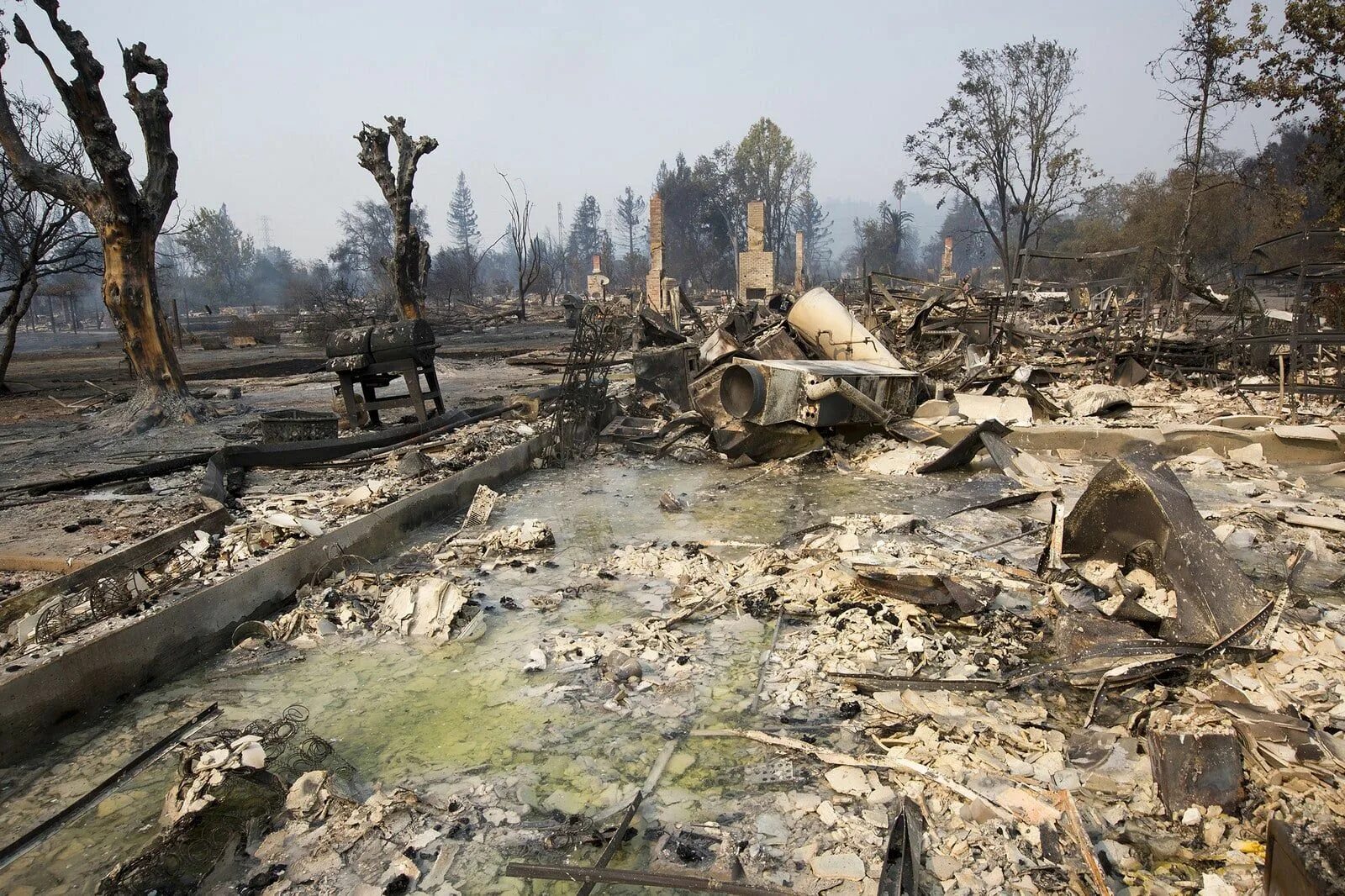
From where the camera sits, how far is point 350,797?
2963mm

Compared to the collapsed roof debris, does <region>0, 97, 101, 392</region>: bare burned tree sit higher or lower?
higher

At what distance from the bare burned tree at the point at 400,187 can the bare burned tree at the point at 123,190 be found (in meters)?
5.87

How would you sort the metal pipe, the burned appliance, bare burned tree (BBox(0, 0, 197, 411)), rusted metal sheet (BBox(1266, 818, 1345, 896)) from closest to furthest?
rusted metal sheet (BBox(1266, 818, 1345, 896)) < the metal pipe < the burned appliance < bare burned tree (BBox(0, 0, 197, 411))

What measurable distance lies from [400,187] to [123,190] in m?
7.73

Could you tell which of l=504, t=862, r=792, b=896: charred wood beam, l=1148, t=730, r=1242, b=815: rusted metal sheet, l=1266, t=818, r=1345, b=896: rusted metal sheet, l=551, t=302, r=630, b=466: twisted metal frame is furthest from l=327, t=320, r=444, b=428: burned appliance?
l=1266, t=818, r=1345, b=896: rusted metal sheet

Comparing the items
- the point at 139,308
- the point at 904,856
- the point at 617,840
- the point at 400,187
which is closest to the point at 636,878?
the point at 617,840

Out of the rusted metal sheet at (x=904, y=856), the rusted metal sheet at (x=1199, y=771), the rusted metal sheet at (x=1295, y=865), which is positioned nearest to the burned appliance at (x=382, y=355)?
the rusted metal sheet at (x=904, y=856)

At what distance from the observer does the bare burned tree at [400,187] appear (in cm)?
1711

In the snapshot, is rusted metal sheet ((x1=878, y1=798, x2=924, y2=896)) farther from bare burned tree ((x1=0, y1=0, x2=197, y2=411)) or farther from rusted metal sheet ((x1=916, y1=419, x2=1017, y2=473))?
bare burned tree ((x1=0, y1=0, x2=197, y2=411))

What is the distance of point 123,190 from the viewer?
10.3 meters

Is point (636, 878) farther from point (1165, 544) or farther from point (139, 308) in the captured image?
point (139, 308)

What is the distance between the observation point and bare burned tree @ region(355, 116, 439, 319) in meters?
17.1

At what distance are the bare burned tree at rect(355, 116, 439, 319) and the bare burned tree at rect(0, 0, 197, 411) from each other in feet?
19.2

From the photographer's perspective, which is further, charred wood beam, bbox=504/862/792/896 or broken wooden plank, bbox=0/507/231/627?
broken wooden plank, bbox=0/507/231/627
